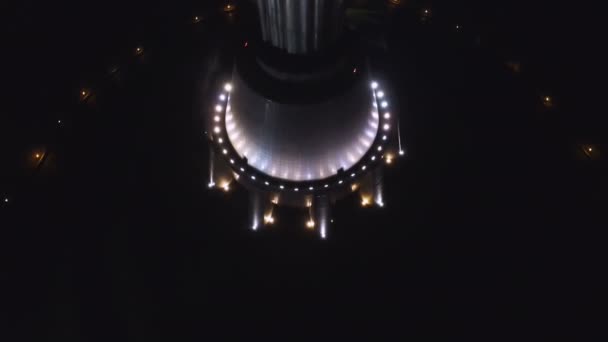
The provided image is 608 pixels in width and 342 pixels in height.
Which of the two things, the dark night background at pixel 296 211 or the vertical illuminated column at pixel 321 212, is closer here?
the dark night background at pixel 296 211

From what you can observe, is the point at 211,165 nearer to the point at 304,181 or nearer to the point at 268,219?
the point at 268,219

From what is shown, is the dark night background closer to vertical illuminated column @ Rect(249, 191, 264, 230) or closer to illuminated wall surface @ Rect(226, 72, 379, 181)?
vertical illuminated column @ Rect(249, 191, 264, 230)

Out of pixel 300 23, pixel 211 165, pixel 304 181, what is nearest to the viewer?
pixel 300 23

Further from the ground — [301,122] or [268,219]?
[301,122]

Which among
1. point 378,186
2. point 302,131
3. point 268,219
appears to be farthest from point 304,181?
point 378,186

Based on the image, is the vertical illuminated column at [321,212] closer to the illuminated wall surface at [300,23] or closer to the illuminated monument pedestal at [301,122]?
the illuminated monument pedestal at [301,122]

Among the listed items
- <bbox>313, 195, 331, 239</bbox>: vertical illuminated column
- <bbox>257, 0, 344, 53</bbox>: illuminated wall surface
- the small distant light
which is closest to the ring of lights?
<bbox>313, 195, 331, 239</bbox>: vertical illuminated column

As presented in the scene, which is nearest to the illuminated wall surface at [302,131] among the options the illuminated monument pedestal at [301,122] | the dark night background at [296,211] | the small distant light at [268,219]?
the illuminated monument pedestal at [301,122]
